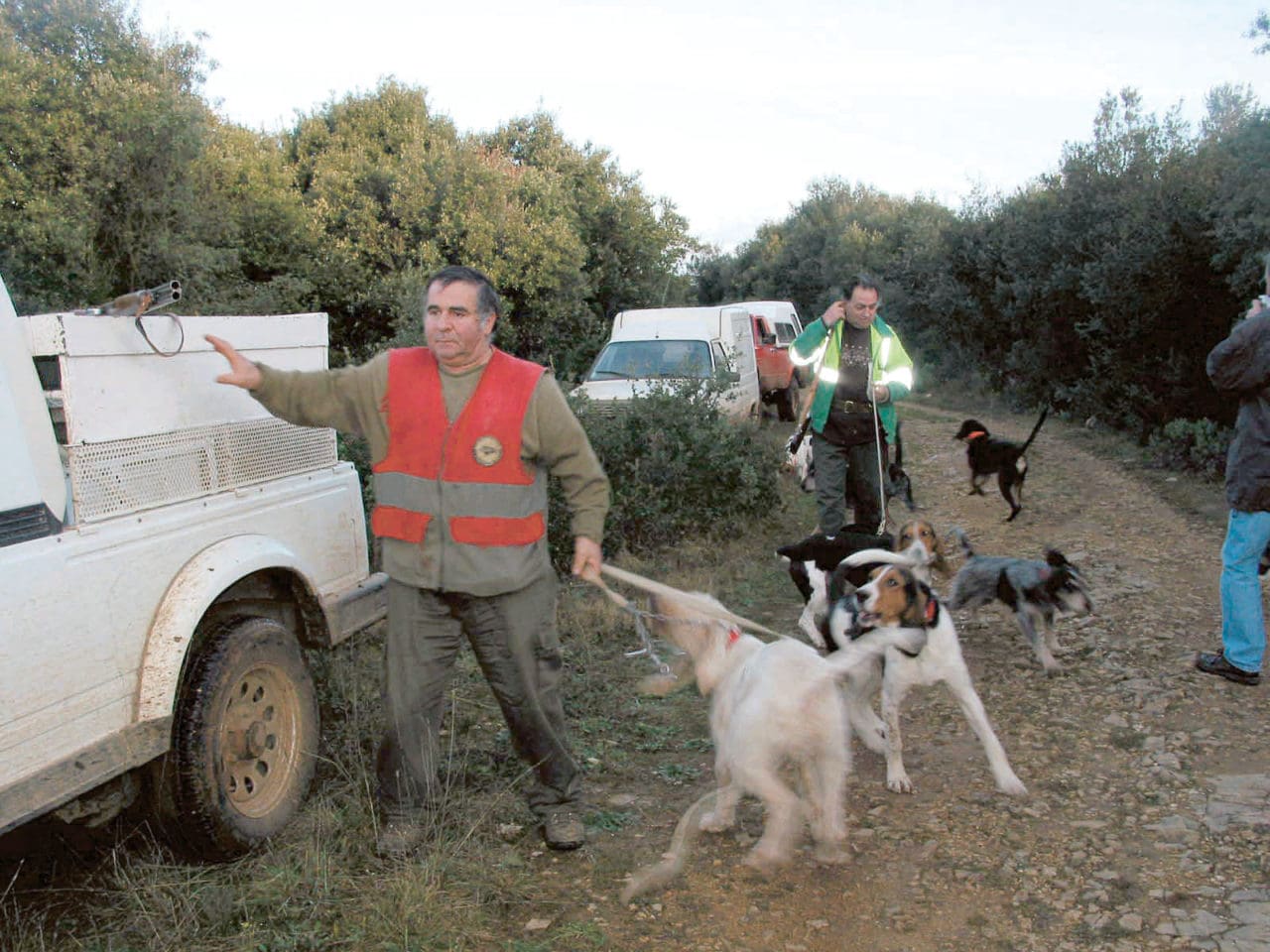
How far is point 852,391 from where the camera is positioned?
21.2ft

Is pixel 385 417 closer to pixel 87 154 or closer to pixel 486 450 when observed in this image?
pixel 486 450

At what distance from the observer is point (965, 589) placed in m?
6.36

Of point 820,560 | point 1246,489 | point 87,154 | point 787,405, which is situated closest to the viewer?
point 1246,489

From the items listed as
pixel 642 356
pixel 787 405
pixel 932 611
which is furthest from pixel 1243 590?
pixel 787 405

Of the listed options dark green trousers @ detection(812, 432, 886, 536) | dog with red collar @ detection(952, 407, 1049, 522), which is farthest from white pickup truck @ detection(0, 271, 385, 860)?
dog with red collar @ detection(952, 407, 1049, 522)

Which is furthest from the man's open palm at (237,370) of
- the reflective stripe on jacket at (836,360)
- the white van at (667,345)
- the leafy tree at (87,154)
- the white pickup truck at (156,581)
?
the leafy tree at (87,154)

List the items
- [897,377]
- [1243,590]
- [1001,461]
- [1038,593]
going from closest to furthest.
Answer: [1243,590] → [1038,593] → [897,377] → [1001,461]

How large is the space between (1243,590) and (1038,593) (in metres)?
0.99

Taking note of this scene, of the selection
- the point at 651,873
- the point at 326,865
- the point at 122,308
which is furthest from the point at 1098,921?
the point at 122,308

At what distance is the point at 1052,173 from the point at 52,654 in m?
19.6

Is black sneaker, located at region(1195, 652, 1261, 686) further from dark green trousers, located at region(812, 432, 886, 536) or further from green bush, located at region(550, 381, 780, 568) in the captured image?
green bush, located at region(550, 381, 780, 568)

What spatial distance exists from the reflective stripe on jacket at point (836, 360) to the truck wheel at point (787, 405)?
1139 cm

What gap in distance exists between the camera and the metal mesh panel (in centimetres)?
310

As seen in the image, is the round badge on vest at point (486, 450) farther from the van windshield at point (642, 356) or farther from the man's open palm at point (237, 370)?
the van windshield at point (642, 356)
